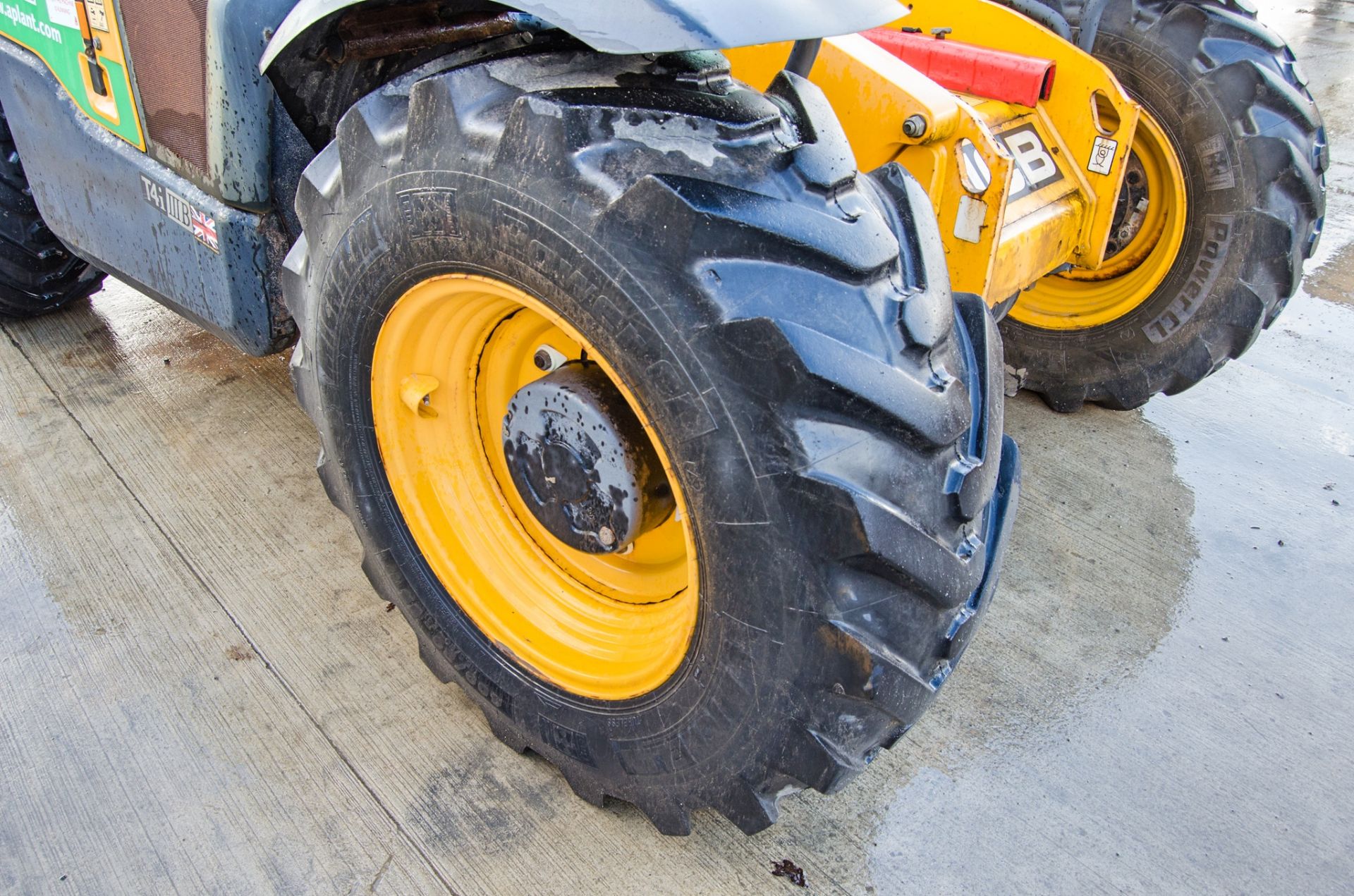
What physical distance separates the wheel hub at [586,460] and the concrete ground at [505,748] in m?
0.61

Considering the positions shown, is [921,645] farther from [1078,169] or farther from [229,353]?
[229,353]

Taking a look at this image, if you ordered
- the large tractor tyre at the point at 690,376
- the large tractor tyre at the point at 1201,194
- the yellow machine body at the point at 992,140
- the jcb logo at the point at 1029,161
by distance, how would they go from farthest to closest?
the large tractor tyre at the point at 1201,194 → the jcb logo at the point at 1029,161 → the yellow machine body at the point at 992,140 → the large tractor tyre at the point at 690,376

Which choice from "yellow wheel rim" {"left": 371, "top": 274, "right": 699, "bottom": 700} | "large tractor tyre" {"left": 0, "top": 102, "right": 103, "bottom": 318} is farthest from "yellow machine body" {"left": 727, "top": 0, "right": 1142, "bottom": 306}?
"large tractor tyre" {"left": 0, "top": 102, "right": 103, "bottom": 318}

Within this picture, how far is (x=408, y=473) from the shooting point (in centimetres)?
191

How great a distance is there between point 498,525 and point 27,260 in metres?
2.15

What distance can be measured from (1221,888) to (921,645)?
94cm

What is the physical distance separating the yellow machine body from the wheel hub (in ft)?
2.63

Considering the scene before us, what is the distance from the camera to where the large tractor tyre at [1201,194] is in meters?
2.70

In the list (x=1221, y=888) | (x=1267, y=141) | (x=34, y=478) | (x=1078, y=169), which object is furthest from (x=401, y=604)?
(x=1267, y=141)

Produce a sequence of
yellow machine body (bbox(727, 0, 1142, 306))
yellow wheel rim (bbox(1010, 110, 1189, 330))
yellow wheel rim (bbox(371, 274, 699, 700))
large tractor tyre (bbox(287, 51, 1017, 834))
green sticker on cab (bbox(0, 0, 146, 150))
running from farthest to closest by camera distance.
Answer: yellow wheel rim (bbox(1010, 110, 1189, 330)) < green sticker on cab (bbox(0, 0, 146, 150)) < yellow machine body (bbox(727, 0, 1142, 306)) < yellow wheel rim (bbox(371, 274, 699, 700)) < large tractor tyre (bbox(287, 51, 1017, 834))

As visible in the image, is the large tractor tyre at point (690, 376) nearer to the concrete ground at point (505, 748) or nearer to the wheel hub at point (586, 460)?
the wheel hub at point (586, 460)

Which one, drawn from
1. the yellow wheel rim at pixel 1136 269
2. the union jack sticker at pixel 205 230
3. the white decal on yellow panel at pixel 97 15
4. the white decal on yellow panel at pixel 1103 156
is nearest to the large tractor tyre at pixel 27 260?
the white decal on yellow panel at pixel 97 15

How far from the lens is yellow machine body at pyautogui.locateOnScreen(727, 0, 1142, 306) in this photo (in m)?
2.02

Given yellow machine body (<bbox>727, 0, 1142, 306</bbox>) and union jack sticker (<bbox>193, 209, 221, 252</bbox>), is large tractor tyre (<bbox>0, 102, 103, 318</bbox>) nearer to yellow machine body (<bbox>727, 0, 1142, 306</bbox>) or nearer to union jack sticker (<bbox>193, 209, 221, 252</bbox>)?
union jack sticker (<bbox>193, 209, 221, 252</bbox>)
